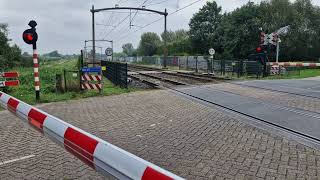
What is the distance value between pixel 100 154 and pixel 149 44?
106238 millimetres

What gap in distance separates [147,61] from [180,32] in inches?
1958

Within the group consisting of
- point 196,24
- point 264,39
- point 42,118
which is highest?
point 196,24

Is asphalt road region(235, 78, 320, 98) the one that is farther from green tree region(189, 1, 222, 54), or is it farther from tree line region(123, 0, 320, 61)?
green tree region(189, 1, 222, 54)

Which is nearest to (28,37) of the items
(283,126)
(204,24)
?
(283,126)

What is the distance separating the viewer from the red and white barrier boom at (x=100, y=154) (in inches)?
104

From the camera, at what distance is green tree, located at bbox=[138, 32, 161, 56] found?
10890 centimetres

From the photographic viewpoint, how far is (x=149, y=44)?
108438 mm

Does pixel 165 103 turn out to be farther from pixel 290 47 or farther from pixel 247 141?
pixel 290 47

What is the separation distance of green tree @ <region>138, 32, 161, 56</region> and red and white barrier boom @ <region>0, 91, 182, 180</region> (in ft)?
330

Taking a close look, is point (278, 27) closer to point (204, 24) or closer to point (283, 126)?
point (204, 24)

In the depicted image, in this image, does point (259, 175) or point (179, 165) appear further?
point (179, 165)

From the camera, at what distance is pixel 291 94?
14.1 metres

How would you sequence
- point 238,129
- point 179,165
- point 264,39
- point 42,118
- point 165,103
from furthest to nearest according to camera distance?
point 264,39 < point 165,103 < point 238,129 < point 179,165 < point 42,118

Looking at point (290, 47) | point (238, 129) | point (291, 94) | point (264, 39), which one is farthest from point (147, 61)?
point (238, 129)
